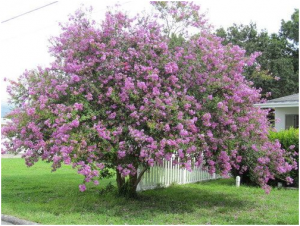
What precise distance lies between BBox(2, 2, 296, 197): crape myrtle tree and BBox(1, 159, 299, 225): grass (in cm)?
68

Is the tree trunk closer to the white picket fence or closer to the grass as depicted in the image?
the grass

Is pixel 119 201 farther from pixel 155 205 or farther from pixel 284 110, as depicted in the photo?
pixel 284 110

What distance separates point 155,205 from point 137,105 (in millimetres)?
2219

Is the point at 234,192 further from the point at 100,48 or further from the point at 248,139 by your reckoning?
the point at 100,48

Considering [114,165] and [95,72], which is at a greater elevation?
[95,72]

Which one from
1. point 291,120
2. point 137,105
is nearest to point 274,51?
point 291,120

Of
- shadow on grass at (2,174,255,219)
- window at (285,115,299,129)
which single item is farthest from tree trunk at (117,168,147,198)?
window at (285,115,299,129)

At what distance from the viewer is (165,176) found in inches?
420

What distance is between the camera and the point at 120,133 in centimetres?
685

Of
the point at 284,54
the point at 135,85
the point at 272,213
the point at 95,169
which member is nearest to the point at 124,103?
the point at 135,85

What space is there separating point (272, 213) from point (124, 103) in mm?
3431

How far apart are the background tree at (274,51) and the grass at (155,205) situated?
1842 cm

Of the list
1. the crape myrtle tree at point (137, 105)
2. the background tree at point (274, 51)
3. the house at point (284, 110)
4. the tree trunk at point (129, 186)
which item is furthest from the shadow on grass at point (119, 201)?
the background tree at point (274, 51)

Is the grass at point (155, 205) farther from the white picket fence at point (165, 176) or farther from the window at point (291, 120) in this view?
the window at point (291, 120)
